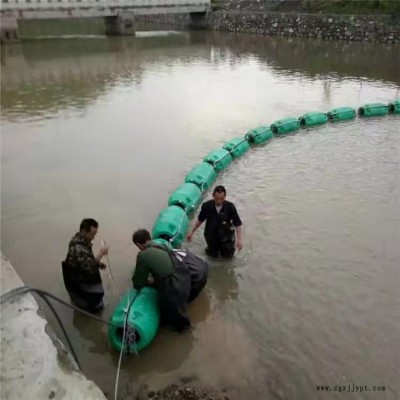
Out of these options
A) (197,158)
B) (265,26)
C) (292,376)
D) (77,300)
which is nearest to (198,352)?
(292,376)

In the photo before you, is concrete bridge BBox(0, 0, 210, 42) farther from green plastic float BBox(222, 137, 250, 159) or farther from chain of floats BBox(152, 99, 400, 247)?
green plastic float BBox(222, 137, 250, 159)

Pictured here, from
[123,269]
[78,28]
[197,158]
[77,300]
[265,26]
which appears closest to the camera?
[77,300]

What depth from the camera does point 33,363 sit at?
415cm

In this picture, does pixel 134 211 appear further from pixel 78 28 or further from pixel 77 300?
pixel 78 28

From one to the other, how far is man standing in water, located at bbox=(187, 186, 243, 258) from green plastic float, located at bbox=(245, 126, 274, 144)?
6.25m

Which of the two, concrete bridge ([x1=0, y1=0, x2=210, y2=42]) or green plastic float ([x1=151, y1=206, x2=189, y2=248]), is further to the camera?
concrete bridge ([x1=0, y1=0, x2=210, y2=42])

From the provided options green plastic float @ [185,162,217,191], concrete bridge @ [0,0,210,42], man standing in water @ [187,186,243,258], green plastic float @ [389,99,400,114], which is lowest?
green plastic float @ [389,99,400,114]

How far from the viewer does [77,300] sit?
6.26 meters

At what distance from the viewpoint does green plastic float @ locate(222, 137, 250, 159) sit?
39.8 feet

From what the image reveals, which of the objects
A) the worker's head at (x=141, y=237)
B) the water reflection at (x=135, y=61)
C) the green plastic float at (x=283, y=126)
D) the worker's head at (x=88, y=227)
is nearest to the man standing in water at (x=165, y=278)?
the worker's head at (x=141, y=237)

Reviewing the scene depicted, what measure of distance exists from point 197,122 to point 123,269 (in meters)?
8.84

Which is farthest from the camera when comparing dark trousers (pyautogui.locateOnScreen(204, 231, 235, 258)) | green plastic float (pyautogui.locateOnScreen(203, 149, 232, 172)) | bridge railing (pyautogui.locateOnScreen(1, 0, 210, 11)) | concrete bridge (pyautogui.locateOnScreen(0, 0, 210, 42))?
concrete bridge (pyautogui.locateOnScreen(0, 0, 210, 42))

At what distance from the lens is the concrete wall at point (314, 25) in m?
30.1

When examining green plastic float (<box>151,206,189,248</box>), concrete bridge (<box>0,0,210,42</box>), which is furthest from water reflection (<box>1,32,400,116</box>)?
green plastic float (<box>151,206,189,248</box>)
